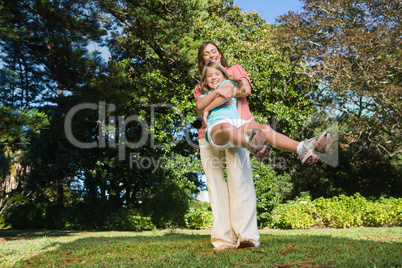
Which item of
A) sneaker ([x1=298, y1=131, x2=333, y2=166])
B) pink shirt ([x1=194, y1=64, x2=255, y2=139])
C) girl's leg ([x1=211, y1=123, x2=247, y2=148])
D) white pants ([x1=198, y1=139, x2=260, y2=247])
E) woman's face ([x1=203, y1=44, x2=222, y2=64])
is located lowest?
white pants ([x1=198, y1=139, x2=260, y2=247])

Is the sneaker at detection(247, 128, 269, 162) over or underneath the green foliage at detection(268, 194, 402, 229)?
over

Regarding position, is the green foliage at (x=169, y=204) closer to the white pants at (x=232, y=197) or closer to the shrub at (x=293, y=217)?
the shrub at (x=293, y=217)

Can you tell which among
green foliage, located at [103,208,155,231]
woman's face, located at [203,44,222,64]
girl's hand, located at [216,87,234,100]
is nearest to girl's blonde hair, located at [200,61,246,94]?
woman's face, located at [203,44,222,64]

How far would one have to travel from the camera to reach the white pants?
3311mm

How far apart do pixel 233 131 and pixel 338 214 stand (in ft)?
26.4

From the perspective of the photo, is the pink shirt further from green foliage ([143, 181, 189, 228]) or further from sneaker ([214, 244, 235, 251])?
green foliage ([143, 181, 189, 228])

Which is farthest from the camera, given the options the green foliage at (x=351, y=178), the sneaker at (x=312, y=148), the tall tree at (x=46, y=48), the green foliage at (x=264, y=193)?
the green foliage at (x=351, y=178)

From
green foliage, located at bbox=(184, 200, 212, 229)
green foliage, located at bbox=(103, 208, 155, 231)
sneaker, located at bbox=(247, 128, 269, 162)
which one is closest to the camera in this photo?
sneaker, located at bbox=(247, 128, 269, 162)

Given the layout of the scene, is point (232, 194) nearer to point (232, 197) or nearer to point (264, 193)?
point (232, 197)

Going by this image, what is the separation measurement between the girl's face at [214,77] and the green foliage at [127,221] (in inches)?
287

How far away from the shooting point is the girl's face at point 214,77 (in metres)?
3.62

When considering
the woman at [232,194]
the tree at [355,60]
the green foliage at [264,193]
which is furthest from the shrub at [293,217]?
the woman at [232,194]

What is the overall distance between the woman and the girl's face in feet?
0.70

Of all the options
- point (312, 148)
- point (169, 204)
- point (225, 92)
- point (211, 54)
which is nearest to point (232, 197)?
point (312, 148)
